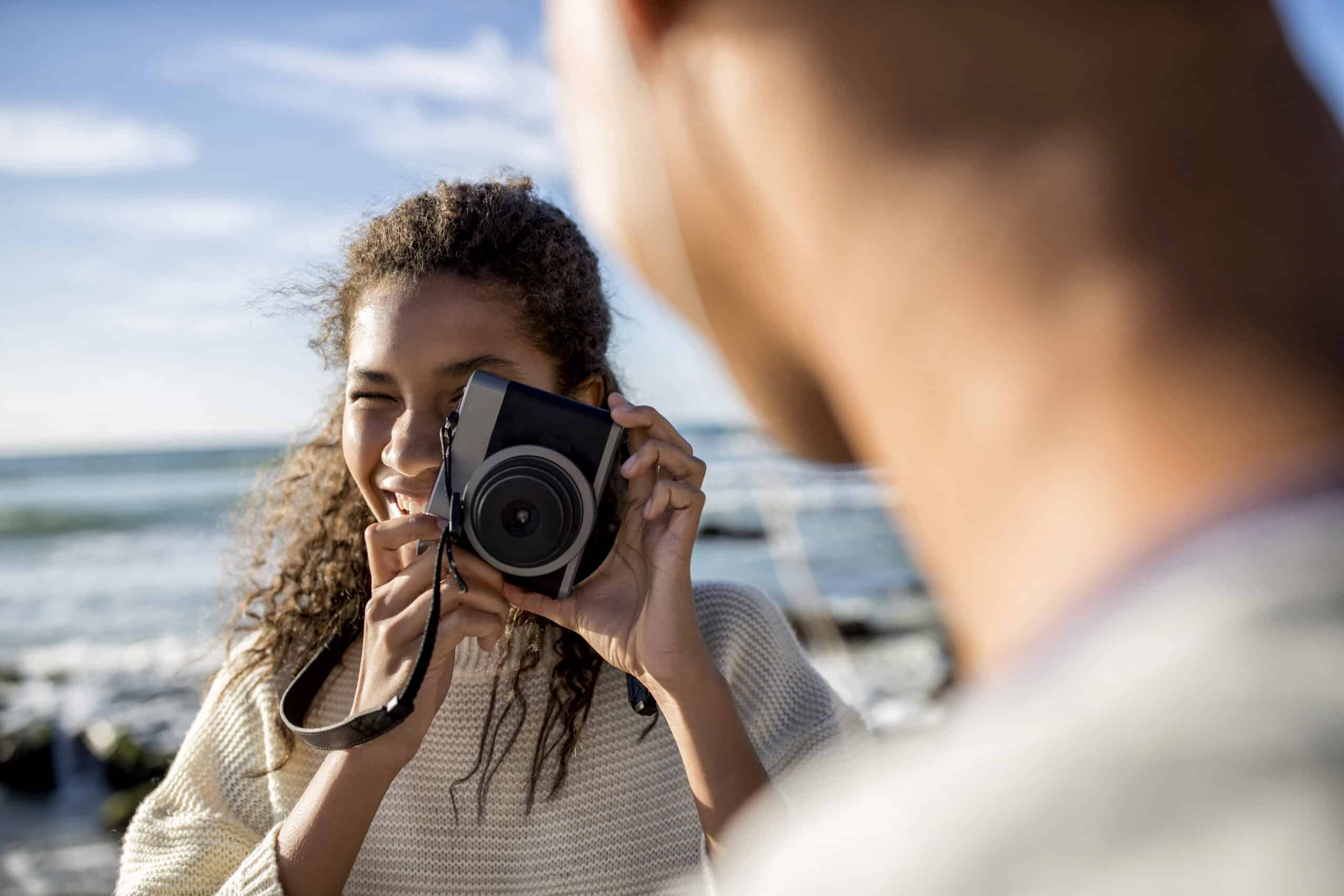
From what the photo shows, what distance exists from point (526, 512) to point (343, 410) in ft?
2.77

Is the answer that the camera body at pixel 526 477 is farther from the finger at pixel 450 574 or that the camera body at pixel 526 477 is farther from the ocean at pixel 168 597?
the ocean at pixel 168 597

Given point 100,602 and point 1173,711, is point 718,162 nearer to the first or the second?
point 1173,711

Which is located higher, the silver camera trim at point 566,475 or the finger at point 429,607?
the silver camera trim at point 566,475

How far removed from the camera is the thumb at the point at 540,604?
1.66 metres

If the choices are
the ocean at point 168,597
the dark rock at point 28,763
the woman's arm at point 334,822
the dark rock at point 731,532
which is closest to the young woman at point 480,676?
the woman's arm at point 334,822

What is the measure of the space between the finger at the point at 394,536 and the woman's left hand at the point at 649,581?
151mm

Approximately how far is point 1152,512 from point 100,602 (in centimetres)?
1105

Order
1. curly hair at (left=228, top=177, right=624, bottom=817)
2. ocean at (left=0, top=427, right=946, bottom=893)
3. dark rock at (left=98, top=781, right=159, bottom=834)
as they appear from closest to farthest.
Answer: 1. curly hair at (left=228, top=177, right=624, bottom=817)
2. ocean at (left=0, top=427, right=946, bottom=893)
3. dark rock at (left=98, top=781, right=159, bottom=834)

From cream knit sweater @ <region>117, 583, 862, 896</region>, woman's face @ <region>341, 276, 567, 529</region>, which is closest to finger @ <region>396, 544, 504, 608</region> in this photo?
woman's face @ <region>341, 276, 567, 529</region>

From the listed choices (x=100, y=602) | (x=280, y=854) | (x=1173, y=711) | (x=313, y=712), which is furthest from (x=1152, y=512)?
(x=100, y=602)

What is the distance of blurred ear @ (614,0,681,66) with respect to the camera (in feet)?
1.71

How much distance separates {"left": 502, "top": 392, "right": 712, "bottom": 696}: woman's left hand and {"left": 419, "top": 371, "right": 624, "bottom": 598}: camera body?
0.05 metres

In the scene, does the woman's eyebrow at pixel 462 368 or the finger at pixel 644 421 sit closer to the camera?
the finger at pixel 644 421

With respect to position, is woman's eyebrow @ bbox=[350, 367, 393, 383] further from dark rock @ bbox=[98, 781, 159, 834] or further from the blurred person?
dark rock @ bbox=[98, 781, 159, 834]
